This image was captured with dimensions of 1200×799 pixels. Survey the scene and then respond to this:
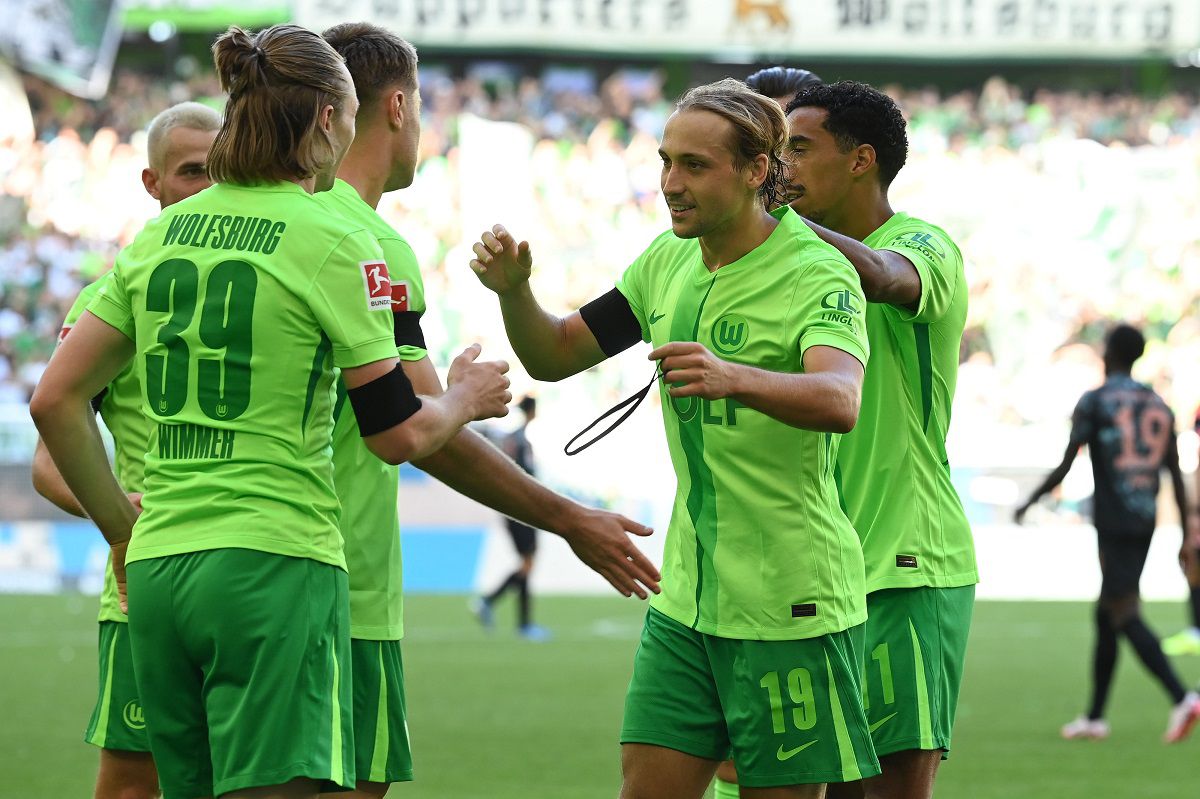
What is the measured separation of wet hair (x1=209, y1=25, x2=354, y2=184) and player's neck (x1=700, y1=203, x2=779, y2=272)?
1074mm

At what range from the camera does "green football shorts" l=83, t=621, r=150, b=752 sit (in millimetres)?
4379

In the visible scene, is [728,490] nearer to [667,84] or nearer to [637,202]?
[637,202]

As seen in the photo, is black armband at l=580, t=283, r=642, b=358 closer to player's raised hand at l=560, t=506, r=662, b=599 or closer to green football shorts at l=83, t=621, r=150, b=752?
player's raised hand at l=560, t=506, r=662, b=599

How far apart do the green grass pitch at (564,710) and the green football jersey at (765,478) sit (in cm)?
395

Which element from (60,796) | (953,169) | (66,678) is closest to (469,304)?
(953,169)

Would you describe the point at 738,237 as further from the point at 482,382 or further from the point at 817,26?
the point at 817,26

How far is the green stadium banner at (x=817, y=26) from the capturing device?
2716 cm

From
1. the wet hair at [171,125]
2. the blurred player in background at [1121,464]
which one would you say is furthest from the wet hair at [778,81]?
the blurred player in background at [1121,464]

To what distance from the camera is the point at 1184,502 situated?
32.7 ft

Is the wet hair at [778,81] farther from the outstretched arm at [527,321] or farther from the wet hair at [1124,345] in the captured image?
the wet hair at [1124,345]

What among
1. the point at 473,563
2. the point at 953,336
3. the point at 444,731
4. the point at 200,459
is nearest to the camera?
the point at 200,459

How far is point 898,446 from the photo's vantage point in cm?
446

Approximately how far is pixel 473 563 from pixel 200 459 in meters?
15.2

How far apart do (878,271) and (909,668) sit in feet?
3.55
